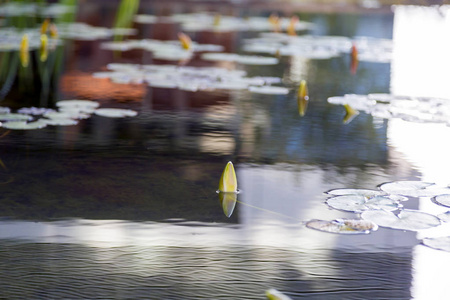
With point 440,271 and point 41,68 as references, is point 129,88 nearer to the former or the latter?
point 41,68

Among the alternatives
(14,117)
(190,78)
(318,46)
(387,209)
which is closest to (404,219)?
(387,209)

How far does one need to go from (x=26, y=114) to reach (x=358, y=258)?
1684 millimetres

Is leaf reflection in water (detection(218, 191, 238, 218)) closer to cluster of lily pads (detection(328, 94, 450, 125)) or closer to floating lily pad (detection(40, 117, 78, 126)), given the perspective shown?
floating lily pad (detection(40, 117, 78, 126))

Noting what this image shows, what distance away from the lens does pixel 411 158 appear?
8.22 feet

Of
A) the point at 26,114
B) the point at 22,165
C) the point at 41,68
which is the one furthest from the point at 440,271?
the point at 41,68

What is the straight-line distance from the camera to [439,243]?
1.70 metres

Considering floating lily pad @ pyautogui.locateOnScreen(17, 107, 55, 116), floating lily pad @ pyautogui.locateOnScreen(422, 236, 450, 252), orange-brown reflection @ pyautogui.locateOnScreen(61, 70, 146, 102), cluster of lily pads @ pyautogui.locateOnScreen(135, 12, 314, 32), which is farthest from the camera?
cluster of lily pads @ pyautogui.locateOnScreen(135, 12, 314, 32)

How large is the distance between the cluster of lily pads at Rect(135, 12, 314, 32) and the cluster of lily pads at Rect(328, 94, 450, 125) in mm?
2943

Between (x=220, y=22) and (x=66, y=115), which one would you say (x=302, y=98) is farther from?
(x=220, y=22)

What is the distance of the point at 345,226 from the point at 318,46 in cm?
374

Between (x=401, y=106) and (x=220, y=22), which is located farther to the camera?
(x=220, y=22)

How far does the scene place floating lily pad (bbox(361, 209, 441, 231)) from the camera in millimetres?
1799

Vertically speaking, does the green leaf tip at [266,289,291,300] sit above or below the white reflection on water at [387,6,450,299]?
below

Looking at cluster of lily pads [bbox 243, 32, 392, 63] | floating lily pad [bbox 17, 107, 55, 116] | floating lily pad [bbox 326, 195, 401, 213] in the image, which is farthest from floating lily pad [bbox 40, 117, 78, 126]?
cluster of lily pads [bbox 243, 32, 392, 63]
